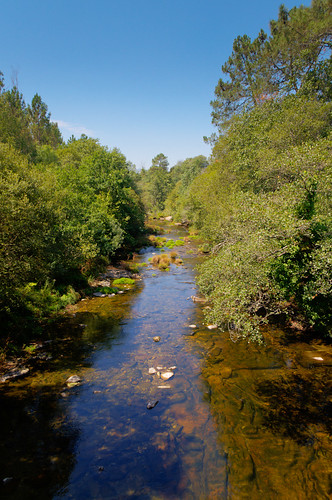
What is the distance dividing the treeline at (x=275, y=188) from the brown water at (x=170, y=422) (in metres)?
2.49

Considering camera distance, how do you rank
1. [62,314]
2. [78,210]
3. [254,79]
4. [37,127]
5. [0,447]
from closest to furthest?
[0,447] → [62,314] → [78,210] → [254,79] → [37,127]

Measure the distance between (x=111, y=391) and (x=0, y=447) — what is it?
432 cm

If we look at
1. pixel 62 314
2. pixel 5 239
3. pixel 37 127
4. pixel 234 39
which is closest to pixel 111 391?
pixel 5 239

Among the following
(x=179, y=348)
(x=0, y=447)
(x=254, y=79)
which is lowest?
(x=179, y=348)

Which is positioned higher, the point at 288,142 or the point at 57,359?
the point at 288,142

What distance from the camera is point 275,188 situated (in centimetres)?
2081

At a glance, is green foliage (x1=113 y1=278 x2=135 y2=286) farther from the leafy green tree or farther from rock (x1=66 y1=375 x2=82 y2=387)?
the leafy green tree

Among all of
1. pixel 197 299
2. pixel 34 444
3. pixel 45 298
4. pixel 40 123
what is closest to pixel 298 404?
pixel 34 444

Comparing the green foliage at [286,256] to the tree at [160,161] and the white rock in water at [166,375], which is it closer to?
the white rock in water at [166,375]

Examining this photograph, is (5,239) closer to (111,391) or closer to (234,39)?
(111,391)

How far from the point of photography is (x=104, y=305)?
22359 millimetres

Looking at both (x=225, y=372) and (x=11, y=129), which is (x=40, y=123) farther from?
(x=225, y=372)

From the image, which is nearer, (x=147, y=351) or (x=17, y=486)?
(x=17, y=486)

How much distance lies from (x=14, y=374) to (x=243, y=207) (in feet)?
47.4
